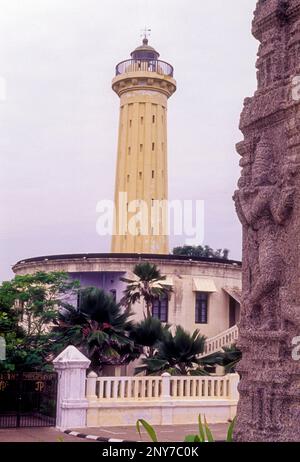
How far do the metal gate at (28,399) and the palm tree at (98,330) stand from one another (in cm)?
165

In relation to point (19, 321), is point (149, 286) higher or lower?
higher

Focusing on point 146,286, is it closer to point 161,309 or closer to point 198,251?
point 161,309

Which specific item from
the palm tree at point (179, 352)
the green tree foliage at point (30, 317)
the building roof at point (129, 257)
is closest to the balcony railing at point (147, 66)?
the building roof at point (129, 257)

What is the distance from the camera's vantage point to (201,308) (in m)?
31.1

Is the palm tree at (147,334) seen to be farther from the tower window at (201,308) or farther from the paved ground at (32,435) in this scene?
the tower window at (201,308)

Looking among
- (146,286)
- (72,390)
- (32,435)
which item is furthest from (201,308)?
(32,435)

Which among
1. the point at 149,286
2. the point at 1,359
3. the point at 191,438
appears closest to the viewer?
the point at 191,438

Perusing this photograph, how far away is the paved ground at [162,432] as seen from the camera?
47.0 feet

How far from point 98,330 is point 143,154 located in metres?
20.5

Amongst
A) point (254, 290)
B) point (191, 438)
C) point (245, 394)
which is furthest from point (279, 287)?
point (191, 438)

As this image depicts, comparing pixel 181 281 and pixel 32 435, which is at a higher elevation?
pixel 181 281

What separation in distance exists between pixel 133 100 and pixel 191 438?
33.2 meters

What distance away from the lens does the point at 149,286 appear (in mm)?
26250

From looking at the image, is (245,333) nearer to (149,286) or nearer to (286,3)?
(286,3)
